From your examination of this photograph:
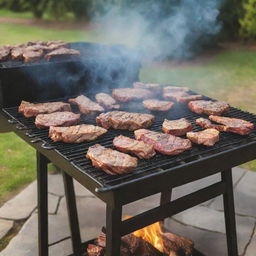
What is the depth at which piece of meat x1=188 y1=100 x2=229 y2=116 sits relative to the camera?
119 inches

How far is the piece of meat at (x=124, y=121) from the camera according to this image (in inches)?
108

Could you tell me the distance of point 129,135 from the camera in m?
2.72

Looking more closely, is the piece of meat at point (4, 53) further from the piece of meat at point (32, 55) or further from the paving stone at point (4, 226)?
the paving stone at point (4, 226)

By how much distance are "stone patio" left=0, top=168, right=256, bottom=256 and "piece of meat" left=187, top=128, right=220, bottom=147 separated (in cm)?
148

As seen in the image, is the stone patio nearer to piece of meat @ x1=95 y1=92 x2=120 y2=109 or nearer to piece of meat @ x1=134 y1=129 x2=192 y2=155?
piece of meat @ x1=95 y1=92 x2=120 y2=109

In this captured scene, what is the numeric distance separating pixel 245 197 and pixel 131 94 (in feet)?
6.32

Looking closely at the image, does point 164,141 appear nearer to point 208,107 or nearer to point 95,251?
point 208,107

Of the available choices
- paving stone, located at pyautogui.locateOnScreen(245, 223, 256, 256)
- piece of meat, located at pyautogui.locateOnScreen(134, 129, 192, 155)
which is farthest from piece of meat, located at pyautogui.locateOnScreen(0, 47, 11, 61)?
paving stone, located at pyautogui.locateOnScreen(245, 223, 256, 256)

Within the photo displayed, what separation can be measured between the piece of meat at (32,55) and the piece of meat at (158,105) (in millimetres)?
1124

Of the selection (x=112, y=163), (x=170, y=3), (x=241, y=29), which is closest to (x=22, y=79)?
(x=112, y=163)

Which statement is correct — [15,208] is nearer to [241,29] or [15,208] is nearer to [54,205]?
[54,205]

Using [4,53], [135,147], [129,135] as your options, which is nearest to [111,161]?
[135,147]

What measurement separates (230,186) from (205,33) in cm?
879

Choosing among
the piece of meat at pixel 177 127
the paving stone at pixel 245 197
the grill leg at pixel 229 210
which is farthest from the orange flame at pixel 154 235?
the piece of meat at pixel 177 127
